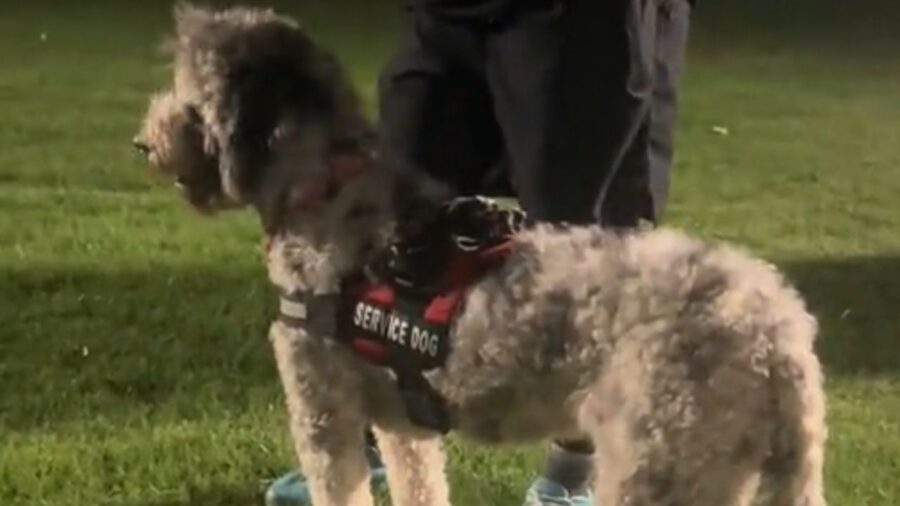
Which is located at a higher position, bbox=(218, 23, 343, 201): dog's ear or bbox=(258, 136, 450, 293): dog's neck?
bbox=(218, 23, 343, 201): dog's ear

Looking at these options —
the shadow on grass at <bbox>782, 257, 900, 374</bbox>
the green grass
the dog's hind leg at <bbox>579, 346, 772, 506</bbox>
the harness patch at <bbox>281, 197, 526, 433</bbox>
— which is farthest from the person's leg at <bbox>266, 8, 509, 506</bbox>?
the shadow on grass at <bbox>782, 257, 900, 374</bbox>

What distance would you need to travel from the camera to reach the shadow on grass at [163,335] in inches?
125

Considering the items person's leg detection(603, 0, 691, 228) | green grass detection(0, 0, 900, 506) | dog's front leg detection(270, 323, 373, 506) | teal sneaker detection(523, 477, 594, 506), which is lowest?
green grass detection(0, 0, 900, 506)

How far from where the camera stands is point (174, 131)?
7.27 ft

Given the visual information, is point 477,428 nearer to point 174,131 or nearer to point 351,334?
point 351,334

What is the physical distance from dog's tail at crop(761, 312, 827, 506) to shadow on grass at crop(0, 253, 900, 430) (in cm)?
142

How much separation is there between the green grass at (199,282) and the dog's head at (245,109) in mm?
739

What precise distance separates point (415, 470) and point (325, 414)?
26cm

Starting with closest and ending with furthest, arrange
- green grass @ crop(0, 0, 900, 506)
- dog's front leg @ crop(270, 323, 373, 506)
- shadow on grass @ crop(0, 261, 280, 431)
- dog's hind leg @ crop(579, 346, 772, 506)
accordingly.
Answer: dog's hind leg @ crop(579, 346, 772, 506) → dog's front leg @ crop(270, 323, 373, 506) → green grass @ crop(0, 0, 900, 506) → shadow on grass @ crop(0, 261, 280, 431)

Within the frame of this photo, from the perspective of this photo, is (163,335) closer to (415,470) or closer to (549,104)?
(415,470)

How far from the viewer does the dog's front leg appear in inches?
86.7

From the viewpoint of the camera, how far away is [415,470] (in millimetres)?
2434

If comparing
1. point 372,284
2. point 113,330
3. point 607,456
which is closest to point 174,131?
point 372,284

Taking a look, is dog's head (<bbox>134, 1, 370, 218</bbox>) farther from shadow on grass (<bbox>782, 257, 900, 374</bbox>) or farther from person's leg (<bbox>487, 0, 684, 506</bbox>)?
shadow on grass (<bbox>782, 257, 900, 374</bbox>)
